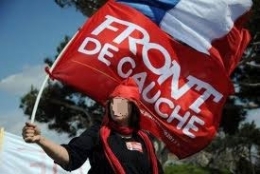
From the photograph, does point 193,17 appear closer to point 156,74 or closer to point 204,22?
point 204,22

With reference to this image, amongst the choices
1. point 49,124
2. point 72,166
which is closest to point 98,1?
point 49,124

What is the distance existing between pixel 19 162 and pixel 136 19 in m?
1.60

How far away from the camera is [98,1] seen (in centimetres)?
2047

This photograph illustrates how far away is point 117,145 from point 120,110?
198 mm

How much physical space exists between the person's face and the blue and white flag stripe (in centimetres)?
223

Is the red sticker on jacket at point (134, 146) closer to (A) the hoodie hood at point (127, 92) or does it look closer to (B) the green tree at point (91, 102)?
(A) the hoodie hood at point (127, 92)

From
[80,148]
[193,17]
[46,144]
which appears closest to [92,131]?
[80,148]

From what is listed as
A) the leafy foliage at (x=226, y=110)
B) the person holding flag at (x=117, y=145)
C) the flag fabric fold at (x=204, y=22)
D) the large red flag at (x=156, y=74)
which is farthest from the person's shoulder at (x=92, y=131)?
the leafy foliage at (x=226, y=110)

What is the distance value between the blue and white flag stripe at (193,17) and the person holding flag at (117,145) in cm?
214

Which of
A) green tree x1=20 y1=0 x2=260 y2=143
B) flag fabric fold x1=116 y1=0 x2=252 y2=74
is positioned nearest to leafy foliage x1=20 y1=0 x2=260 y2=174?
green tree x1=20 y1=0 x2=260 y2=143

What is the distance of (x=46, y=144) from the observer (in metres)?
3.77

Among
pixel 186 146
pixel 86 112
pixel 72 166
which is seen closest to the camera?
pixel 72 166

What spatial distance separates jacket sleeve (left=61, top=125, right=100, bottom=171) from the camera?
3963 millimetres

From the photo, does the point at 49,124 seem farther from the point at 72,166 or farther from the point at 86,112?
the point at 72,166
